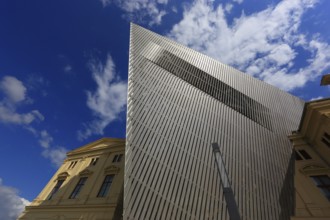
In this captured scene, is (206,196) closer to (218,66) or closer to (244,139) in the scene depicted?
(244,139)

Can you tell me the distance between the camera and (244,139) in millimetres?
22656

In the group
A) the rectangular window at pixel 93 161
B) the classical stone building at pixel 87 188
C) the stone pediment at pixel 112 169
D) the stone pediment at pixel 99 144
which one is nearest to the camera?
the classical stone building at pixel 87 188

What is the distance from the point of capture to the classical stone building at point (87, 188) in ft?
57.9

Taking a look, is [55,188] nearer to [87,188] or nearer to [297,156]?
[87,188]

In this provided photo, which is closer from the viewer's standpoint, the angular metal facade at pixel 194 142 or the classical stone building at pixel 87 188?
the angular metal facade at pixel 194 142

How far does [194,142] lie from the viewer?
18125 mm

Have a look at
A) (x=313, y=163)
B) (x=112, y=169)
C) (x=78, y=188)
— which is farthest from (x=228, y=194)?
(x=78, y=188)

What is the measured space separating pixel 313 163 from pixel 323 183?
7.41 ft

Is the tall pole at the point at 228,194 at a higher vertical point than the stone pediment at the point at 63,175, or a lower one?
lower

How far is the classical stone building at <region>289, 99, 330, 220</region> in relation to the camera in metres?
15.2

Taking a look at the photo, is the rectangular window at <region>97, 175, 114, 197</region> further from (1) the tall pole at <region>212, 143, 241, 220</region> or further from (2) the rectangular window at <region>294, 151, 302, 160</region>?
(2) the rectangular window at <region>294, 151, 302, 160</region>

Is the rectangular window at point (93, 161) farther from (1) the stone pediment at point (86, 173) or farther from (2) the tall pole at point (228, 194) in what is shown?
(2) the tall pole at point (228, 194)

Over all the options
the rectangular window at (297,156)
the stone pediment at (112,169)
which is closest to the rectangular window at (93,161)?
the stone pediment at (112,169)

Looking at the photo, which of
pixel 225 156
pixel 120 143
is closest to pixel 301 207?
pixel 225 156
